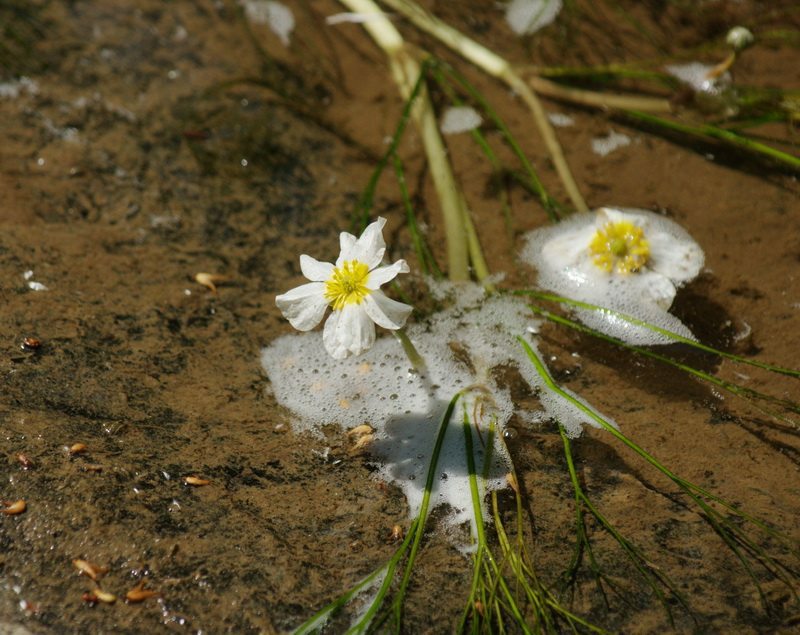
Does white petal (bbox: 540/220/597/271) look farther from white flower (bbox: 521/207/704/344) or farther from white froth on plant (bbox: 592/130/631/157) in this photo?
white froth on plant (bbox: 592/130/631/157)

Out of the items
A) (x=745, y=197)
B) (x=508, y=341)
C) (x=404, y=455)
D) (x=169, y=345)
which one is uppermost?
(x=745, y=197)

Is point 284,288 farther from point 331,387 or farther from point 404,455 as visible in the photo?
point 404,455

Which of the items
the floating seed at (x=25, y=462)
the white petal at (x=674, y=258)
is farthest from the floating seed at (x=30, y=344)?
A: the white petal at (x=674, y=258)

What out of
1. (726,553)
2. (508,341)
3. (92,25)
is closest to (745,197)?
(508,341)

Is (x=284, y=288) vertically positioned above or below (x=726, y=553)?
below

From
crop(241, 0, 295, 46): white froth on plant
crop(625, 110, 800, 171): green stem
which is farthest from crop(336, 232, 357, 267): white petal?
crop(241, 0, 295, 46): white froth on plant

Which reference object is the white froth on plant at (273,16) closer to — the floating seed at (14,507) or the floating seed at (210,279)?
the floating seed at (210,279)

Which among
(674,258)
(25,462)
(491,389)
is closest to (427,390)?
(491,389)

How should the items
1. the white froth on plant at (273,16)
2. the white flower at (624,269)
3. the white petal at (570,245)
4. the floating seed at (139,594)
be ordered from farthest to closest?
1. the white froth on plant at (273,16)
2. the white petal at (570,245)
3. the white flower at (624,269)
4. the floating seed at (139,594)
